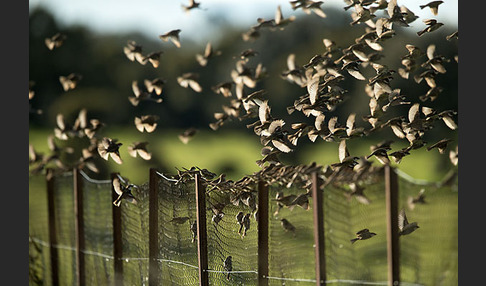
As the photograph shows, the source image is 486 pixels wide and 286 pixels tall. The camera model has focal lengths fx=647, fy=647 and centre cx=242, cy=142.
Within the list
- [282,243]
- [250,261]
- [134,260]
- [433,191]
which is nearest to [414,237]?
[433,191]

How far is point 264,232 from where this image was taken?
2701mm

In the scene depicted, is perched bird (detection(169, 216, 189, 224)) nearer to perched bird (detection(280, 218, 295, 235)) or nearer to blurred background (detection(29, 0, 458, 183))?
perched bird (detection(280, 218, 295, 235))

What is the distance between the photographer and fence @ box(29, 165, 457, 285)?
7.63 ft

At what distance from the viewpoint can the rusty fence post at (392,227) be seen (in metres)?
2.22

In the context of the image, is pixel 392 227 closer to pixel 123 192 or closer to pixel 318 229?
pixel 318 229

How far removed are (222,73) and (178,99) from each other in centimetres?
67

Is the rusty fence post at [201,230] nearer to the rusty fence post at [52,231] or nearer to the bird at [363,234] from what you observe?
the bird at [363,234]

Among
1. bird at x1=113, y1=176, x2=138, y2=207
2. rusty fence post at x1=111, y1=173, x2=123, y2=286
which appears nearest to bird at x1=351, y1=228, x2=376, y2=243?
bird at x1=113, y1=176, x2=138, y2=207

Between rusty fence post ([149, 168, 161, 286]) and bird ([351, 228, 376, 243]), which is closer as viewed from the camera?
bird ([351, 228, 376, 243])

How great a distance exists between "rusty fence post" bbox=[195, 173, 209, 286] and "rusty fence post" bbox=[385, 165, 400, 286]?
3.08ft

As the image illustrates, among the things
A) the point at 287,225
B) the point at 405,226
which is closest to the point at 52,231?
the point at 287,225

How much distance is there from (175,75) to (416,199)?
22.3ft

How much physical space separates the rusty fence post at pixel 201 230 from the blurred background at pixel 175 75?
16.3 feet

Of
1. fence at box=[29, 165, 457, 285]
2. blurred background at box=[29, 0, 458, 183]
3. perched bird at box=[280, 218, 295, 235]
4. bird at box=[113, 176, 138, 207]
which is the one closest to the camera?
fence at box=[29, 165, 457, 285]
